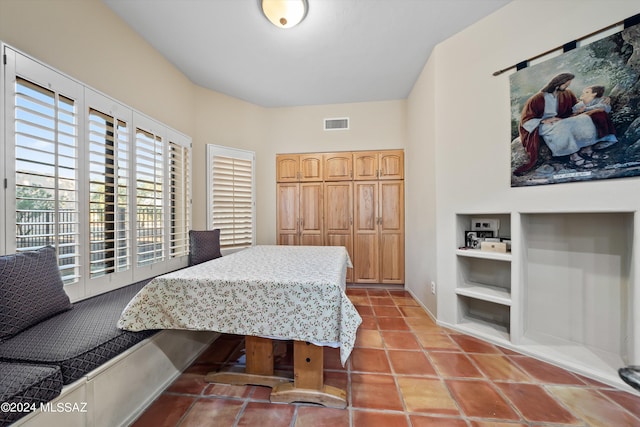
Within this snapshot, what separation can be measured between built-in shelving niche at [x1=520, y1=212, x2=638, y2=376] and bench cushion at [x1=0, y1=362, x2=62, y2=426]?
304cm

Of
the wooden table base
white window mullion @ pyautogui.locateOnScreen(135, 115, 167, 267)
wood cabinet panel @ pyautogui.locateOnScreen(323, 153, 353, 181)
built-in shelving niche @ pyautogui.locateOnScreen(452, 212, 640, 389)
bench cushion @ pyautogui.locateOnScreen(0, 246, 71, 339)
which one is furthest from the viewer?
wood cabinet panel @ pyautogui.locateOnScreen(323, 153, 353, 181)

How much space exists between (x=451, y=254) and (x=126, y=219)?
3.20 metres

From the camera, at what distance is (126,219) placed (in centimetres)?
215

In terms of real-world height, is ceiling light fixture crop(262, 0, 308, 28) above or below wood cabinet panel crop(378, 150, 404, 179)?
above

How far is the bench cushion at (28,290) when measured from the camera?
117 cm

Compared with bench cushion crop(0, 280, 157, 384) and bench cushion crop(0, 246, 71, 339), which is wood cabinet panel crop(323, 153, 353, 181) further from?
bench cushion crop(0, 246, 71, 339)

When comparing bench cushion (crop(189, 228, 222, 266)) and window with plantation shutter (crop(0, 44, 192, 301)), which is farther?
bench cushion (crop(189, 228, 222, 266))

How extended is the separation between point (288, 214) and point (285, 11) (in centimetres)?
258

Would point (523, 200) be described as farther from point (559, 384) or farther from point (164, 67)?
point (164, 67)

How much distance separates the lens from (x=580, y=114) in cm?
171

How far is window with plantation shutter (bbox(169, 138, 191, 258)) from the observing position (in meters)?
2.82

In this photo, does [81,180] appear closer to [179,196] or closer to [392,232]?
[179,196]

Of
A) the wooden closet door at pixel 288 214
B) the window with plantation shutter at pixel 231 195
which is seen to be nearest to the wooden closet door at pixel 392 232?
the wooden closet door at pixel 288 214

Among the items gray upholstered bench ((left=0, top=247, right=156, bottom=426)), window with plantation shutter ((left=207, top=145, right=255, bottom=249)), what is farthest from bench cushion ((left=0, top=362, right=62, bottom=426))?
window with plantation shutter ((left=207, top=145, right=255, bottom=249))
